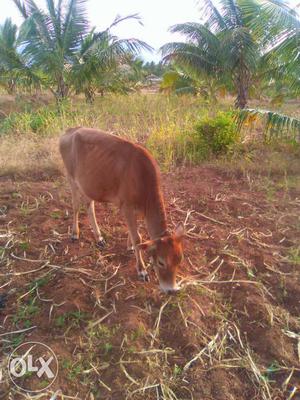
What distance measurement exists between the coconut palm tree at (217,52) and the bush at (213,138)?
4.03 meters

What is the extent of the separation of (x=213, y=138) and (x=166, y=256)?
4457mm

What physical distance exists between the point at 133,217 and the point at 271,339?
1714mm

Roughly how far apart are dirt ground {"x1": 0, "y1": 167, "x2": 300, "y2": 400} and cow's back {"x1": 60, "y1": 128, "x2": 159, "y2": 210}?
732 millimetres

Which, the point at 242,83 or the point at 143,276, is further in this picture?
the point at 242,83

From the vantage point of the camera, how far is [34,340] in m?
3.18

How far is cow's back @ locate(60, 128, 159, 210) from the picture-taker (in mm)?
3830

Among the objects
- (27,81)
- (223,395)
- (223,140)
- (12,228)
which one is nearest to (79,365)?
(223,395)

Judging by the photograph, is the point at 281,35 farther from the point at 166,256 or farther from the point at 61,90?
the point at 61,90

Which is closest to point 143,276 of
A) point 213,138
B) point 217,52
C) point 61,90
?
point 213,138

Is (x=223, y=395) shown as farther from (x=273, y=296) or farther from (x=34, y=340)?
(x=34, y=340)

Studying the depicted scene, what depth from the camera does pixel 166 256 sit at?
10.7ft

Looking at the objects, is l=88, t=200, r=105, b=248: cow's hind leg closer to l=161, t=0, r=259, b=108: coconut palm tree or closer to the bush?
the bush

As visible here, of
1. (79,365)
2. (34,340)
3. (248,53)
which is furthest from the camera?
(248,53)

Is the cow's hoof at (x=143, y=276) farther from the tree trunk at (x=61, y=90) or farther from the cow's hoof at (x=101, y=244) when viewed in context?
the tree trunk at (x=61, y=90)
